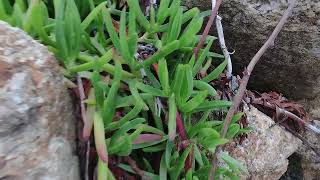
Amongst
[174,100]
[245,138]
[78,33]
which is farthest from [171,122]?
[245,138]

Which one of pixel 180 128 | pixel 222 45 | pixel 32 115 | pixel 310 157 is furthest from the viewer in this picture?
pixel 310 157

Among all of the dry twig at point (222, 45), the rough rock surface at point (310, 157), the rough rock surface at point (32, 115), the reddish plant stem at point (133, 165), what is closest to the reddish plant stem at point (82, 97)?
the rough rock surface at point (32, 115)

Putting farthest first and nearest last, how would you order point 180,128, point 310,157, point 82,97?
point 310,157 → point 180,128 → point 82,97

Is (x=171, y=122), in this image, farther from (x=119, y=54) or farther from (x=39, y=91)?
(x=39, y=91)

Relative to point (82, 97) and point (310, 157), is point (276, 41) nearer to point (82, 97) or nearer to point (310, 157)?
point (310, 157)

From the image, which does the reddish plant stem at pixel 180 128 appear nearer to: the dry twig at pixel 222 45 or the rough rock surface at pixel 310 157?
the dry twig at pixel 222 45

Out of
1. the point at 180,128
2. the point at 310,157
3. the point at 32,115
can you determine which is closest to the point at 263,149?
the point at 310,157
